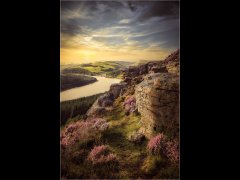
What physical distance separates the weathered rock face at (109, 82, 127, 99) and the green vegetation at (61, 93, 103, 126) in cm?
25

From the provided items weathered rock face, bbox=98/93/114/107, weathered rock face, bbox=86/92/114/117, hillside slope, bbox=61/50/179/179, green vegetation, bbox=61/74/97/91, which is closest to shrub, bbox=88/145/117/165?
hillside slope, bbox=61/50/179/179

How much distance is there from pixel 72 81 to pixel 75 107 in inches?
16.5

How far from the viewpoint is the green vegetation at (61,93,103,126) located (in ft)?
15.9

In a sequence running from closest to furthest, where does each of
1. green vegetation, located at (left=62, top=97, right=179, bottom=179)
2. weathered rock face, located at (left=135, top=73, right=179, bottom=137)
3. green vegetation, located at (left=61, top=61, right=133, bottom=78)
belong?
green vegetation, located at (left=62, top=97, right=179, bottom=179) < weathered rock face, located at (left=135, top=73, right=179, bottom=137) < green vegetation, located at (left=61, top=61, right=133, bottom=78)

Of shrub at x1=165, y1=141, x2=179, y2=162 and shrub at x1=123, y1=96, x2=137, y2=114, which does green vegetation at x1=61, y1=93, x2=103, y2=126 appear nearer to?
shrub at x1=123, y1=96, x2=137, y2=114

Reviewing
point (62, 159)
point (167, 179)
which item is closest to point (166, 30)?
point (167, 179)

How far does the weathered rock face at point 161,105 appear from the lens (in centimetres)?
478

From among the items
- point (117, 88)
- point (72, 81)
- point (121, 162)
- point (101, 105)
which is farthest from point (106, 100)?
point (121, 162)

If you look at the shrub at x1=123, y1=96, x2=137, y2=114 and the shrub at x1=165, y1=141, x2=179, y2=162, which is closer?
the shrub at x1=165, y1=141, x2=179, y2=162

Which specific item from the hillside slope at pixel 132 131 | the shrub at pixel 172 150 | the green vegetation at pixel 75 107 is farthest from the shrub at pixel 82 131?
the shrub at pixel 172 150

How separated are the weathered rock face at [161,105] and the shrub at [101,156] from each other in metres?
0.63

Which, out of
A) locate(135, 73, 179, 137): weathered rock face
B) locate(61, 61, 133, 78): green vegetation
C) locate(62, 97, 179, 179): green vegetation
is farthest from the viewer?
locate(61, 61, 133, 78): green vegetation
